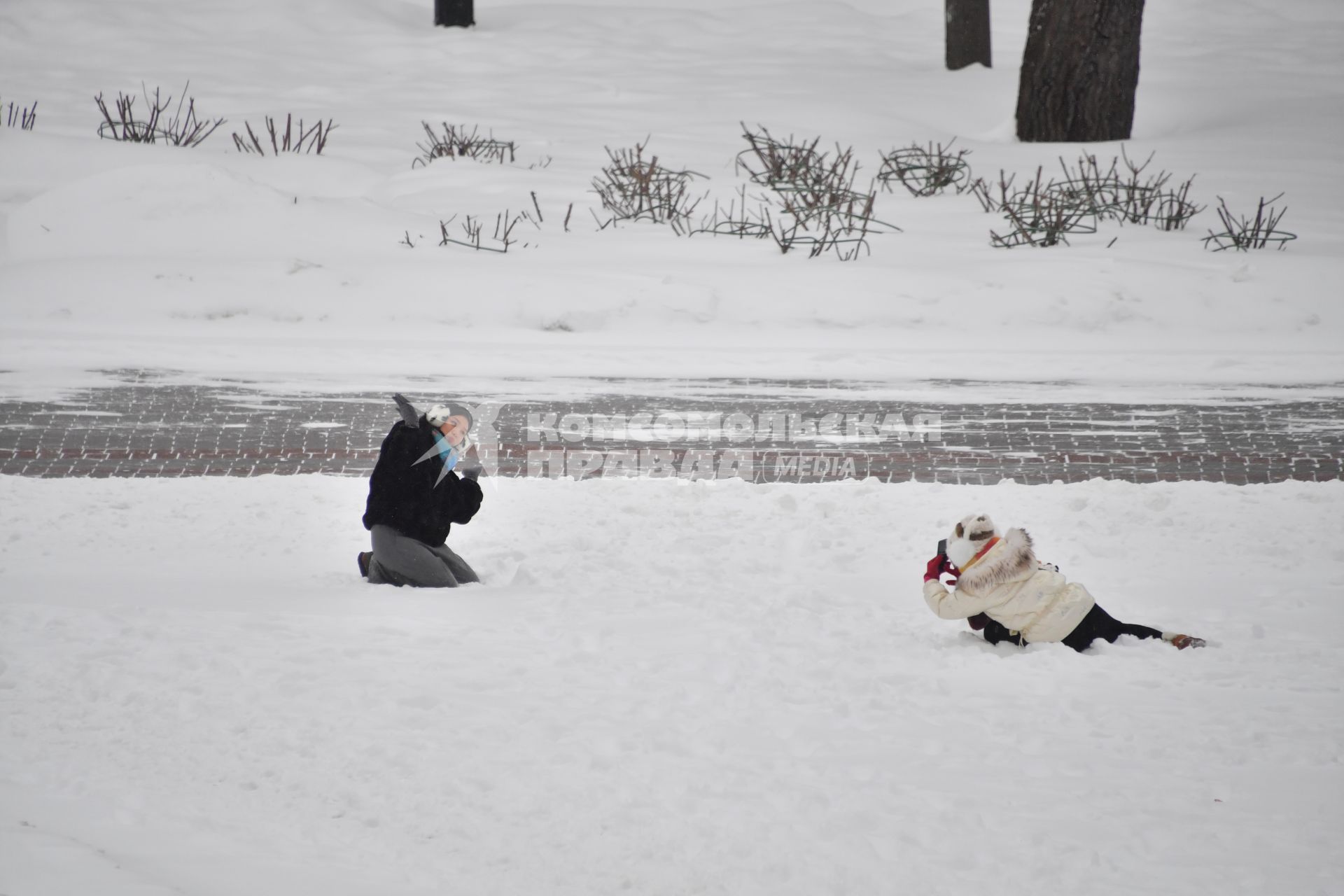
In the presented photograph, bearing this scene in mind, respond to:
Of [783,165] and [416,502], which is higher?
[783,165]

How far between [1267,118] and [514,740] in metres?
17.5

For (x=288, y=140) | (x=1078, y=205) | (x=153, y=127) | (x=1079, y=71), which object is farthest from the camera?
(x=1079, y=71)

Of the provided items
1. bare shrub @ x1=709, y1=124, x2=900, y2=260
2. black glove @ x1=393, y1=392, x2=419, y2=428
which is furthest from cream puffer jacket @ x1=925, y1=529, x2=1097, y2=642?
bare shrub @ x1=709, y1=124, x2=900, y2=260

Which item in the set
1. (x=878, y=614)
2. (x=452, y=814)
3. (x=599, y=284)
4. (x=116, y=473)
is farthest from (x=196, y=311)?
A: (x=452, y=814)

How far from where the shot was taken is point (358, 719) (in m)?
4.09

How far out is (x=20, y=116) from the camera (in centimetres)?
1742

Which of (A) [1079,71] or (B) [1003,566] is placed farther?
(A) [1079,71]

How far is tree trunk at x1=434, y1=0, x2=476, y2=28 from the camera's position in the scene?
2423 cm

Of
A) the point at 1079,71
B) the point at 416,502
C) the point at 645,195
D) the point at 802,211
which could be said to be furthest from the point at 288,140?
the point at 416,502

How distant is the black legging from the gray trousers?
2.24m

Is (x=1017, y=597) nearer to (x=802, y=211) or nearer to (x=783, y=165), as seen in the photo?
(x=802, y=211)

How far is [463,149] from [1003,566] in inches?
504

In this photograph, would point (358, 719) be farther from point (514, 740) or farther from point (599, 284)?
point (599, 284)

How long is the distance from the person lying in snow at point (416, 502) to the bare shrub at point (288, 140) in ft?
34.3
